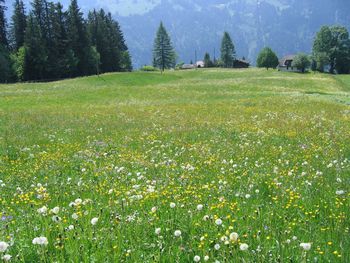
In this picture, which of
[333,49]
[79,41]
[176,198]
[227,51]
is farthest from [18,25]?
[176,198]

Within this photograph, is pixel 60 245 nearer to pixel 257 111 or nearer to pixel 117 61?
pixel 257 111

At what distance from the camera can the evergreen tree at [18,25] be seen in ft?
302

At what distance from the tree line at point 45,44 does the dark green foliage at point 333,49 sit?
67.3m

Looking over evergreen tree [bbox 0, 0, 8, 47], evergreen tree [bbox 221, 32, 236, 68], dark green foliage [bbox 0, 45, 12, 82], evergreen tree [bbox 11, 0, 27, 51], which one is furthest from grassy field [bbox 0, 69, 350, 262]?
evergreen tree [bbox 221, 32, 236, 68]

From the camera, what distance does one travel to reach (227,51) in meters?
160

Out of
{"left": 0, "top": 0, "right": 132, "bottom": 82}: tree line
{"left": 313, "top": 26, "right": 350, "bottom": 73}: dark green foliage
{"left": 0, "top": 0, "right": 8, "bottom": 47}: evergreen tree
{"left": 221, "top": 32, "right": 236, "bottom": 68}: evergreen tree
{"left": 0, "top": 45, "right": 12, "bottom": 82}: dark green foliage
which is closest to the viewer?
{"left": 0, "top": 45, "right": 12, "bottom": 82}: dark green foliage

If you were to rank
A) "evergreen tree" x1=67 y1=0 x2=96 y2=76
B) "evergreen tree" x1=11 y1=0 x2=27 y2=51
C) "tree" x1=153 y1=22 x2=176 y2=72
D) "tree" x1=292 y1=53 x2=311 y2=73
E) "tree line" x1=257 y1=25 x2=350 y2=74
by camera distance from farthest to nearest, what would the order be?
"tree" x1=153 y1=22 x2=176 y2=72
"tree" x1=292 y1=53 x2=311 y2=73
"tree line" x1=257 y1=25 x2=350 y2=74
"evergreen tree" x1=67 y1=0 x2=96 y2=76
"evergreen tree" x1=11 y1=0 x2=27 y2=51

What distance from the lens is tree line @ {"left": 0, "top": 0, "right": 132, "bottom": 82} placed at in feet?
269

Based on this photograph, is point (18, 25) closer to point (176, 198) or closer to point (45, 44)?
point (45, 44)

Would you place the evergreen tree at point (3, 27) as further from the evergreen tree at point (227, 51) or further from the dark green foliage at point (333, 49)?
the dark green foliage at point (333, 49)

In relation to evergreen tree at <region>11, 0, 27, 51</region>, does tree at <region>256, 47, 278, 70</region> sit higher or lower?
lower

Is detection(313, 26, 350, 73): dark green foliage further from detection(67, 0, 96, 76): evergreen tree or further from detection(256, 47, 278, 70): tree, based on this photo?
detection(67, 0, 96, 76): evergreen tree

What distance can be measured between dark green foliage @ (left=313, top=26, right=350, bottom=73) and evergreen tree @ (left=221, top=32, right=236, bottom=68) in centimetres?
4062

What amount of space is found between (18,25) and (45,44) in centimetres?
1148
